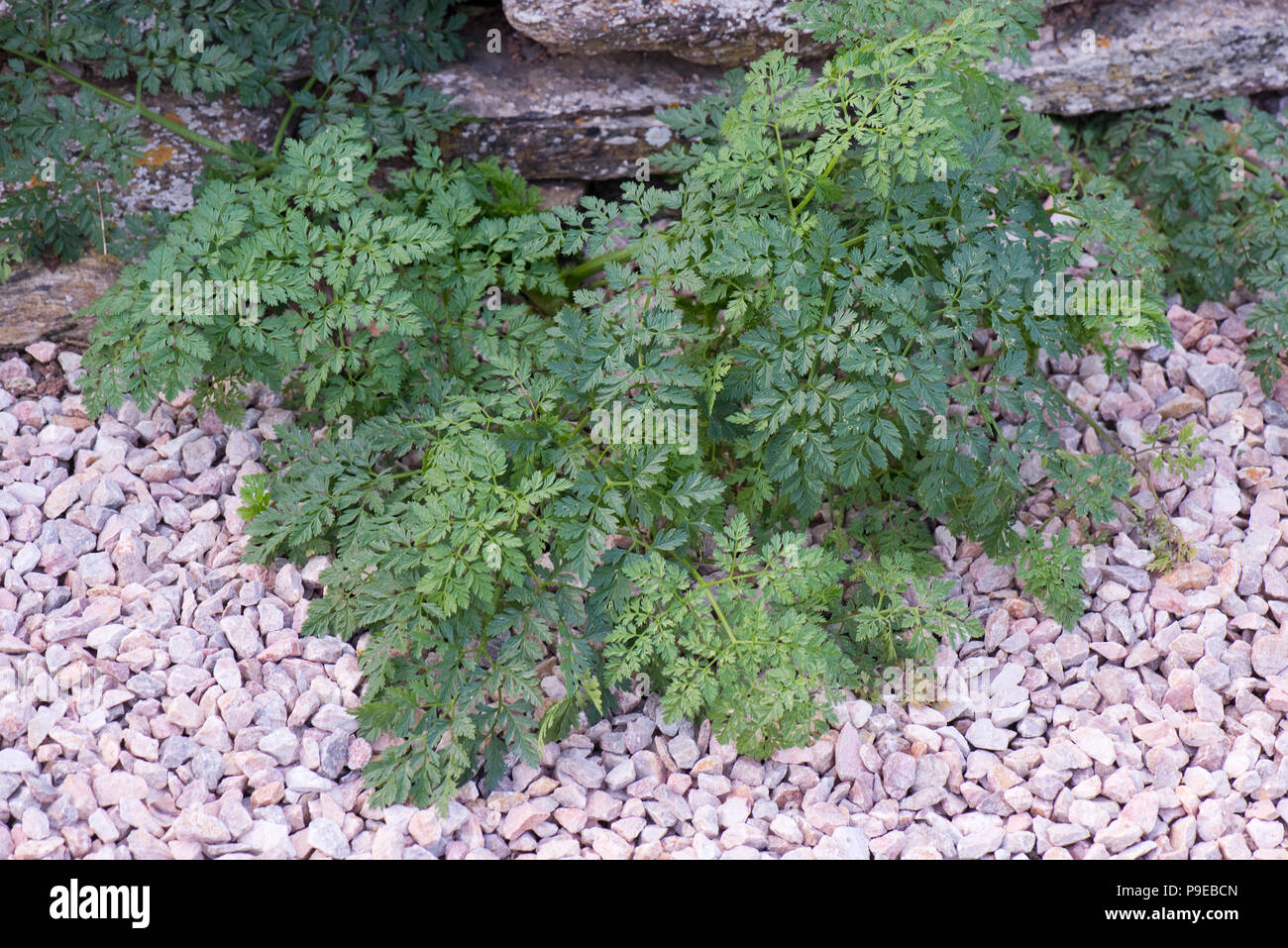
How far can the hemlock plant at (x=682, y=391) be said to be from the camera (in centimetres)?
277

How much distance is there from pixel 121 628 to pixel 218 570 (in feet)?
1.07

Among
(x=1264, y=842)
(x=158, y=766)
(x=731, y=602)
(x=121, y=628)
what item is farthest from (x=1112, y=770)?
(x=121, y=628)

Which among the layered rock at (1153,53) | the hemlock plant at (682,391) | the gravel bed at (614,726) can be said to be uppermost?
the layered rock at (1153,53)

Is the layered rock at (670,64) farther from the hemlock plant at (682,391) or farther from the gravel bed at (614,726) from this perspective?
the gravel bed at (614,726)

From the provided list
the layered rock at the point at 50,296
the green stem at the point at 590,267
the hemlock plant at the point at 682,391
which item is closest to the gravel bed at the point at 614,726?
the hemlock plant at the point at 682,391

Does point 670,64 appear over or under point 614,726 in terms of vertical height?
over

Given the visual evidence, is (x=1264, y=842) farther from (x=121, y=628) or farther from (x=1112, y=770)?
(x=121, y=628)

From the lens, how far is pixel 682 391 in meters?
2.90

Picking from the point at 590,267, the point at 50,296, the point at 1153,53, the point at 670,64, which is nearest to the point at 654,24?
the point at 670,64

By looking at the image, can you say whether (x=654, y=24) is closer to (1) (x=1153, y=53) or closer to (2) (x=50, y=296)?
(1) (x=1153, y=53)

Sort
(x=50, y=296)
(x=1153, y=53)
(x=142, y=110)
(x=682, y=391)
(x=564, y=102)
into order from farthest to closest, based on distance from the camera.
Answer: (x=1153, y=53) < (x=564, y=102) < (x=50, y=296) < (x=142, y=110) < (x=682, y=391)

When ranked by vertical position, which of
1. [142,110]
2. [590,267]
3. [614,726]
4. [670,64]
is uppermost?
[670,64]

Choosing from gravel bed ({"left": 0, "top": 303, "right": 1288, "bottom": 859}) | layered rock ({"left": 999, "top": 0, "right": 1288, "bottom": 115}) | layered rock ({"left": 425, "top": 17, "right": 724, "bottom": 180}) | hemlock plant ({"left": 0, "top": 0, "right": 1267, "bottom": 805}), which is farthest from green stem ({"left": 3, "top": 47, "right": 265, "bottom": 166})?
layered rock ({"left": 999, "top": 0, "right": 1288, "bottom": 115})

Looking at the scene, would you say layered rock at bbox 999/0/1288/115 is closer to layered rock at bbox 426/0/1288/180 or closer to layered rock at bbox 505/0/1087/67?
layered rock at bbox 426/0/1288/180
